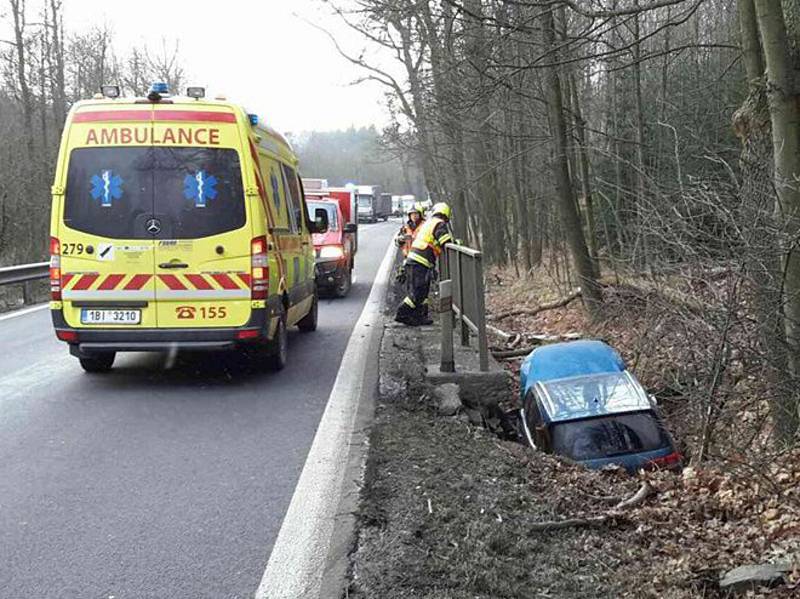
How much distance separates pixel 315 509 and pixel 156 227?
13.2 ft

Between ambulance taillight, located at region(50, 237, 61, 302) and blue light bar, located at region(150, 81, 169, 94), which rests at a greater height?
blue light bar, located at region(150, 81, 169, 94)

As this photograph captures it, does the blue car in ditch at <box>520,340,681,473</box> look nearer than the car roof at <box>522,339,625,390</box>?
Yes

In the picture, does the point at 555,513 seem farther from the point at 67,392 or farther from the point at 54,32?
the point at 54,32

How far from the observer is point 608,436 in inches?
Answer: 264

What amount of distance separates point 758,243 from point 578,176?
12.5 m

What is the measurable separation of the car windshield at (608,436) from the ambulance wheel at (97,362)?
→ 4.70m

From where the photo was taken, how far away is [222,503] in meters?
4.91

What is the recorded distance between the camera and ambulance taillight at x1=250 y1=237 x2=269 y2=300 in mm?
7855

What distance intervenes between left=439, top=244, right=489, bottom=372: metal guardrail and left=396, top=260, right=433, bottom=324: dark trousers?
1.40ft

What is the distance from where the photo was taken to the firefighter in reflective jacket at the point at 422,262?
428 inches

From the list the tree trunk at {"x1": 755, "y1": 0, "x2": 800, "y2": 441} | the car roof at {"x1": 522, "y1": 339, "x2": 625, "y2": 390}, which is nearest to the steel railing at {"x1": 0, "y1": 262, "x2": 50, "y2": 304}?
the car roof at {"x1": 522, "y1": 339, "x2": 625, "y2": 390}

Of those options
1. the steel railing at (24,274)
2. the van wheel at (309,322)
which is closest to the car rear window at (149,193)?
the van wheel at (309,322)

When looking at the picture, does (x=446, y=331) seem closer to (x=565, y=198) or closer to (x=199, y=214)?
(x=199, y=214)

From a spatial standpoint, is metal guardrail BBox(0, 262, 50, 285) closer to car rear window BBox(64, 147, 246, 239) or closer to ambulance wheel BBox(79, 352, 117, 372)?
ambulance wheel BBox(79, 352, 117, 372)
